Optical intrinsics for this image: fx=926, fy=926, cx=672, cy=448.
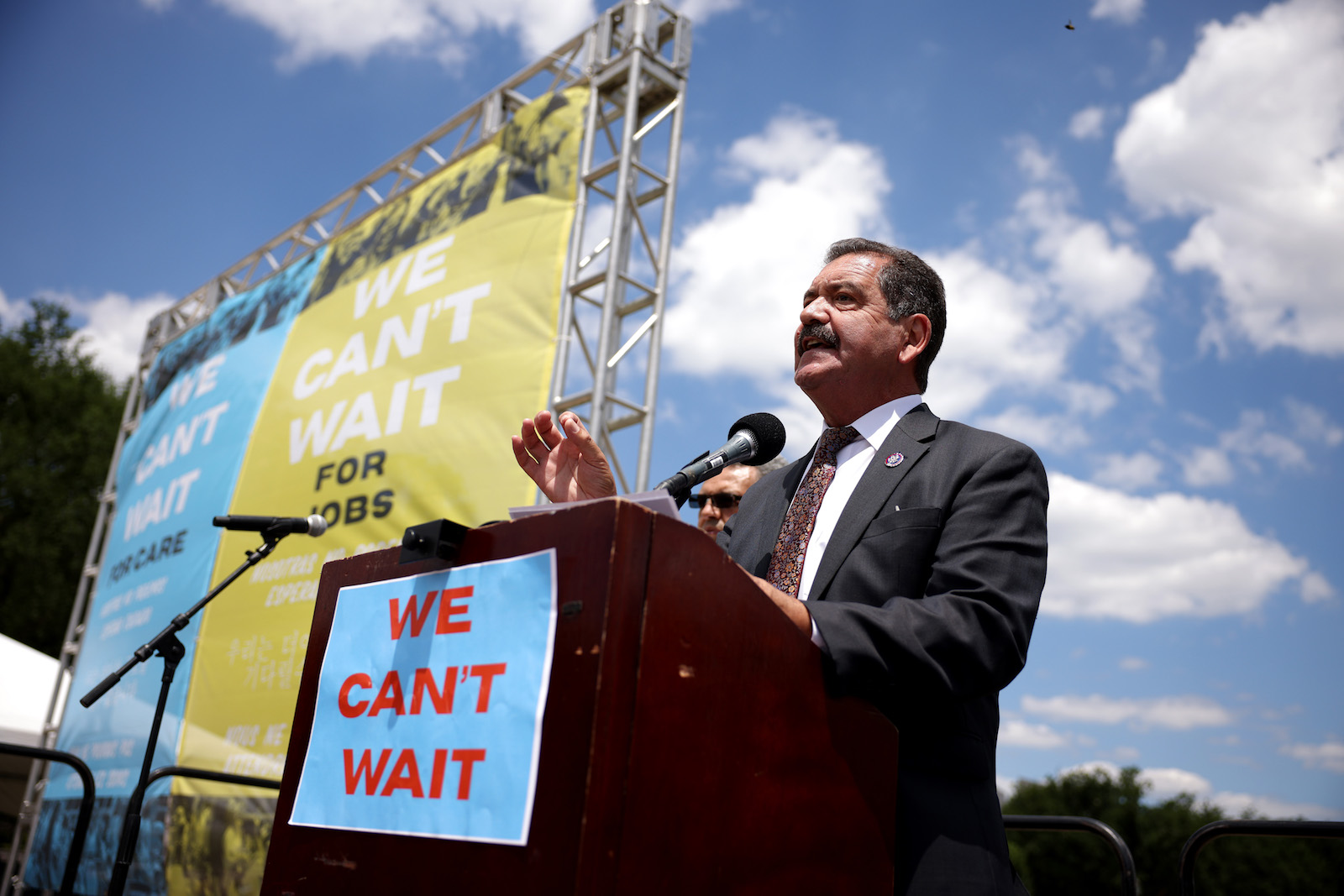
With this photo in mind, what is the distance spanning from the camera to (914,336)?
6.01 feet

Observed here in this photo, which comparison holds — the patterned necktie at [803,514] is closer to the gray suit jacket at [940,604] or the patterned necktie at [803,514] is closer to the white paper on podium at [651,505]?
the gray suit jacket at [940,604]

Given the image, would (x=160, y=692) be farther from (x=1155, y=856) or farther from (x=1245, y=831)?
(x=1155, y=856)

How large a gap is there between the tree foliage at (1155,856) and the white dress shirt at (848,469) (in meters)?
46.7

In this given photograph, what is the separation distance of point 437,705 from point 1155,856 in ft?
169

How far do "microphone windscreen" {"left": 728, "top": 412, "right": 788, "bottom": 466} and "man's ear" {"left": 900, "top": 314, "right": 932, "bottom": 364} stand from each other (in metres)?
0.28

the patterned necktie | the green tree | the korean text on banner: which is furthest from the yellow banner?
the green tree

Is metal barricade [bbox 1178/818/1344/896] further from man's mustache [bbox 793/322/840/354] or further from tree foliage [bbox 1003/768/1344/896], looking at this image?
tree foliage [bbox 1003/768/1344/896]

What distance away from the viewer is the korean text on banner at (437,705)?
0.93 meters

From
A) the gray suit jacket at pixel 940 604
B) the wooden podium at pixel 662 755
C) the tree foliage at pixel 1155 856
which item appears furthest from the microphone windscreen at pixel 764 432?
the tree foliage at pixel 1155 856

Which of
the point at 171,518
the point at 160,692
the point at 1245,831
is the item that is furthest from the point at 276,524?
the point at 171,518

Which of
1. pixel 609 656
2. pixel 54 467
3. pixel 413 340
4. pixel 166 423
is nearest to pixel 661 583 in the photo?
pixel 609 656

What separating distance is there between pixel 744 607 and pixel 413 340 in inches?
184

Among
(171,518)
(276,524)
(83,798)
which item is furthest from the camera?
(171,518)

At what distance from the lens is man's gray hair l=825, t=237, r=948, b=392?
1819 mm
